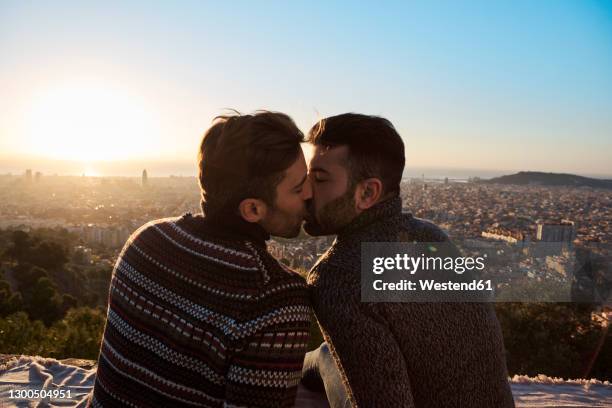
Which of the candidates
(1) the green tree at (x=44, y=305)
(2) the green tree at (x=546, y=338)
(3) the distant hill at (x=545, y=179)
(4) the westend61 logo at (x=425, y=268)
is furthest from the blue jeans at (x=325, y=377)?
(3) the distant hill at (x=545, y=179)

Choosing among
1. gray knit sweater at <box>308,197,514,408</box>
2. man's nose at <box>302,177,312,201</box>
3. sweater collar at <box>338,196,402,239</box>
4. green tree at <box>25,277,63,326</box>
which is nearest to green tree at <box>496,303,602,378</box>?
gray knit sweater at <box>308,197,514,408</box>

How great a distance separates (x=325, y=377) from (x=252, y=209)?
1221mm

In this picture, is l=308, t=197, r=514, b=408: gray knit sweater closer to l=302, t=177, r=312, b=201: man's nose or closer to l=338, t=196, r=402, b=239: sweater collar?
l=338, t=196, r=402, b=239: sweater collar

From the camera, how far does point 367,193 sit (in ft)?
5.92

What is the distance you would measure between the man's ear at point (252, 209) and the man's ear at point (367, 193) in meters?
0.36

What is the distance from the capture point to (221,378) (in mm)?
1454

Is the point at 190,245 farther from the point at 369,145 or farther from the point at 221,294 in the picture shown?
the point at 369,145

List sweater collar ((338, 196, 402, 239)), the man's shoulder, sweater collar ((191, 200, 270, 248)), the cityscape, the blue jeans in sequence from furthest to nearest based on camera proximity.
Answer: the cityscape, the blue jeans, sweater collar ((338, 196, 402, 239)), sweater collar ((191, 200, 270, 248)), the man's shoulder

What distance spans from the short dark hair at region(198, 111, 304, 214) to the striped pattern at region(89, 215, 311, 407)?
0.50 ft

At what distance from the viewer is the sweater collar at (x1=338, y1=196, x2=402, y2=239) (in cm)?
178

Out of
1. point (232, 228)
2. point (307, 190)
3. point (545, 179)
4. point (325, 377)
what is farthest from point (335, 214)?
point (545, 179)

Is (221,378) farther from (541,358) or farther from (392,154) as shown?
(541,358)

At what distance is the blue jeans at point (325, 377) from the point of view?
2.28 meters

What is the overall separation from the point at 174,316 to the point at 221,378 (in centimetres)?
25
